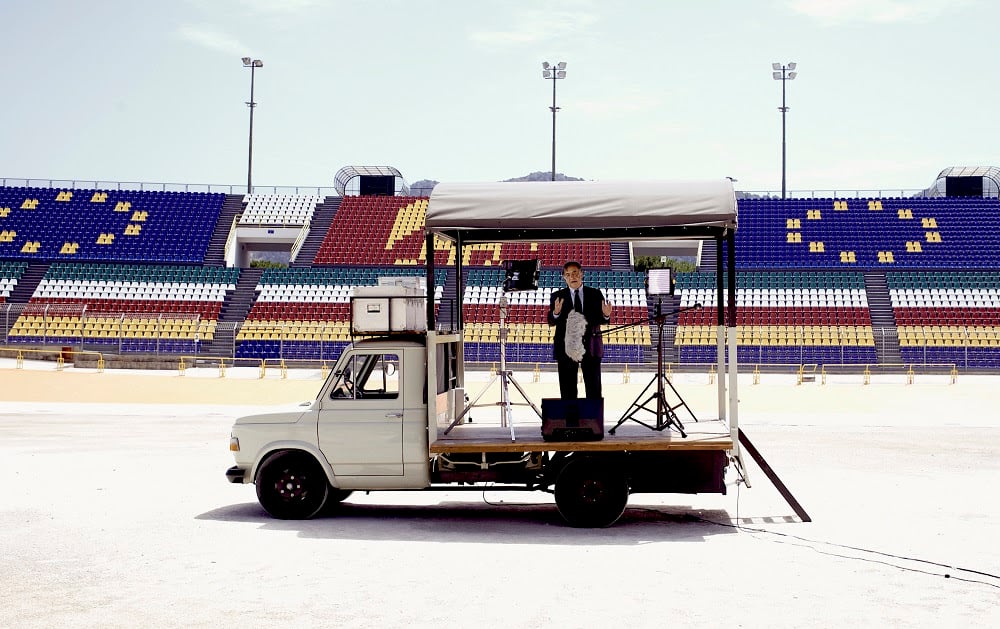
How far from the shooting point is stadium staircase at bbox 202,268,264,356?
46.7 metres

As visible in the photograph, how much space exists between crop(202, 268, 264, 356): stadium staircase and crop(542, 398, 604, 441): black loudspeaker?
35.9 meters

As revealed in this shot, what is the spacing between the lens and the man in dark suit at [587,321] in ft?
38.9

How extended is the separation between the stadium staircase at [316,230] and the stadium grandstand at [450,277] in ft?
0.47

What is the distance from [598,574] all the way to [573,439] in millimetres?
2391

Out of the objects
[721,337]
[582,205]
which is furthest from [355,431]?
[721,337]

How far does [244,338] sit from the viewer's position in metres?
47.5

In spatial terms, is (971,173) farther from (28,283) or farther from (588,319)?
(588,319)

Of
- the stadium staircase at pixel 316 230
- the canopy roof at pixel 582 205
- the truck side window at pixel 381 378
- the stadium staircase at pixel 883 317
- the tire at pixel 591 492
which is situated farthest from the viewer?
the stadium staircase at pixel 316 230

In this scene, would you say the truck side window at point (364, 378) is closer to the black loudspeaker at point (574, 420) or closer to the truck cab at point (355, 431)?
the truck cab at point (355, 431)

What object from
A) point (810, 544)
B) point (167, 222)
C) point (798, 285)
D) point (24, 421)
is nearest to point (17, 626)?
point (810, 544)

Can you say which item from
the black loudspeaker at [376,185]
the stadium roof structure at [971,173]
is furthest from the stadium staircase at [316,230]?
the stadium roof structure at [971,173]

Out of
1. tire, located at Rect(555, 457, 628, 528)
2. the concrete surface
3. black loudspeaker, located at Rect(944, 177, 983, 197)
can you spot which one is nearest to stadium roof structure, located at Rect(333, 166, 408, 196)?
black loudspeaker, located at Rect(944, 177, 983, 197)

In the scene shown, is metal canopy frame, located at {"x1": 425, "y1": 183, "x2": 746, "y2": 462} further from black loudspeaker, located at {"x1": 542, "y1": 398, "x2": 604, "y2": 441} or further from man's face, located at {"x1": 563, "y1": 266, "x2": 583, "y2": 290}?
black loudspeaker, located at {"x1": 542, "y1": 398, "x2": 604, "y2": 441}

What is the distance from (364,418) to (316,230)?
50.6 meters
